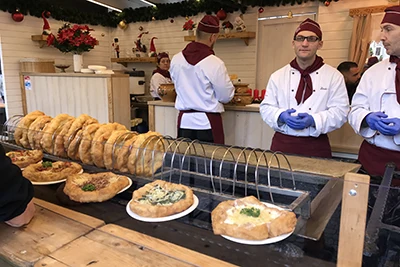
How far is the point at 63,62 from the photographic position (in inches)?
217

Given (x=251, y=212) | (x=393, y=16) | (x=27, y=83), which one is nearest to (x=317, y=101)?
(x=393, y=16)

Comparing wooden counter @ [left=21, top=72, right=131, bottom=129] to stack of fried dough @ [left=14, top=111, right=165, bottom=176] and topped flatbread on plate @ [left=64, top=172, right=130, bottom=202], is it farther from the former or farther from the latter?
topped flatbread on plate @ [left=64, top=172, right=130, bottom=202]

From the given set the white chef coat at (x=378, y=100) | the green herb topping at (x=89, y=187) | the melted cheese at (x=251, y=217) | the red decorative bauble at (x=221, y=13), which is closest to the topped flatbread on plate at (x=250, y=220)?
the melted cheese at (x=251, y=217)

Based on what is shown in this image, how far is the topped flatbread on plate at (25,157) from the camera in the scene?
5.13 feet

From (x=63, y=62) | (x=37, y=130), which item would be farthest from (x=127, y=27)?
(x=37, y=130)

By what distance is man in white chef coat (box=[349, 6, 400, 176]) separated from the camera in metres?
1.70

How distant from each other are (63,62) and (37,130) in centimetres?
419

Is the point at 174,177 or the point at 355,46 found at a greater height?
the point at 355,46

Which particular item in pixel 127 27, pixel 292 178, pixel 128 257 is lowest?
pixel 128 257

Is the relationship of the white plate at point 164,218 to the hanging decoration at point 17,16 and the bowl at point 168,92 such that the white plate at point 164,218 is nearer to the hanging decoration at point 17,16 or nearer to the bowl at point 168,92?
the bowl at point 168,92

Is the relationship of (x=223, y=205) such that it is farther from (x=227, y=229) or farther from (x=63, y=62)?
(x=63, y=62)

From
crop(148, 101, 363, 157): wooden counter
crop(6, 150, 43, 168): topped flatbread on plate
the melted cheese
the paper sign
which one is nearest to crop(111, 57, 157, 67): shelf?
the paper sign

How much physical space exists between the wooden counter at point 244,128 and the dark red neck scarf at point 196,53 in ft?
2.04

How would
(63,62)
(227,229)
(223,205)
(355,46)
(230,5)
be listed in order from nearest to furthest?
(227,229) → (223,205) → (355,46) → (230,5) → (63,62)
